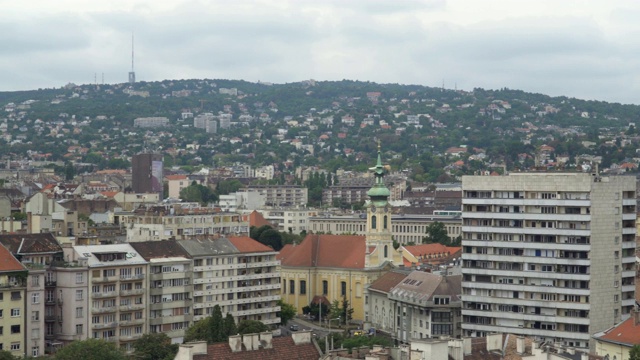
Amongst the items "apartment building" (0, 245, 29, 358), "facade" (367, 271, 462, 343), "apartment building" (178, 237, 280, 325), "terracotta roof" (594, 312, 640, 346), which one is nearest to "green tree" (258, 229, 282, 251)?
"facade" (367, 271, 462, 343)

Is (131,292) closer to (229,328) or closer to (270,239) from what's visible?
(229,328)

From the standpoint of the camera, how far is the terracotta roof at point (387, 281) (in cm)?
12231

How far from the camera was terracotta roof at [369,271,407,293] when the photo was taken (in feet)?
401

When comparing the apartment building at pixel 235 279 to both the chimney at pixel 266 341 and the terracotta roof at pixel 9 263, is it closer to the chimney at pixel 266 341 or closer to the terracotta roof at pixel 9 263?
the terracotta roof at pixel 9 263

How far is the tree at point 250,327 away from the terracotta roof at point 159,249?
7.33 metres

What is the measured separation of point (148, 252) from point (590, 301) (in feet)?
105

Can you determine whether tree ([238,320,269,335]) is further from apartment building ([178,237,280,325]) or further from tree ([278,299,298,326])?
tree ([278,299,298,326])

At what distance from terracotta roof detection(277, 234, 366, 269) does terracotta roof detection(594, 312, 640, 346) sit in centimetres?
4867

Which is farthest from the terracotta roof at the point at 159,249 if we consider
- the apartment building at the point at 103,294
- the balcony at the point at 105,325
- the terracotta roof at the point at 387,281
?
the terracotta roof at the point at 387,281

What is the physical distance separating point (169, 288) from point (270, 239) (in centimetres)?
5912

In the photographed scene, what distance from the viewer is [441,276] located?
11050 cm

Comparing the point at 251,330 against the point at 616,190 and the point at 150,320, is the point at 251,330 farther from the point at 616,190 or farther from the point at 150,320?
the point at 616,190

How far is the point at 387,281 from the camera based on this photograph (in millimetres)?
124750

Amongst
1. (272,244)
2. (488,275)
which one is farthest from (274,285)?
(272,244)
